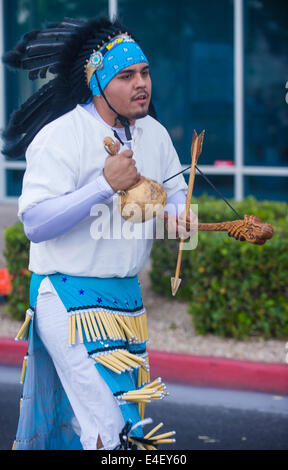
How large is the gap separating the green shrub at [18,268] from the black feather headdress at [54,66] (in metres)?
3.48

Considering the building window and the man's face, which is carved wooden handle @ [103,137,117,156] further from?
the building window

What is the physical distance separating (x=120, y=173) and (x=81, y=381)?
2.67ft

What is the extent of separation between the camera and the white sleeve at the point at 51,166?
319 centimetres

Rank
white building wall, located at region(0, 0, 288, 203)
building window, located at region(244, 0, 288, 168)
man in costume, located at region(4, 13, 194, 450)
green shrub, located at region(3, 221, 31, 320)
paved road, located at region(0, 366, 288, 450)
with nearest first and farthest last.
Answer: man in costume, located at region(4, 13, 194, 450)
paved road, located at region(0, 366, 288, 450)
green shrub, located at region(3, 221, 31, 320)
building window, located at region(244, 0, 288, 168)
white building wall, located at region(0, 0, 288, 203)

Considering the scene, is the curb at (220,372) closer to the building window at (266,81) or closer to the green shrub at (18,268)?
the green shrub at (18,268)

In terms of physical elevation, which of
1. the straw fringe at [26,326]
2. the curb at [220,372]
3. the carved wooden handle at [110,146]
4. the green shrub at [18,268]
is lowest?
the curb at [220,372]

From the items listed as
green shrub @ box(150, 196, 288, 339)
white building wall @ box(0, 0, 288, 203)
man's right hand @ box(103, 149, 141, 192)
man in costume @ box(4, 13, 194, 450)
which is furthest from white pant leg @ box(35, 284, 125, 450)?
white building wall @ box(0, 0, 288, 203)

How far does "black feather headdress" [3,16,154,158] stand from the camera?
3.47m

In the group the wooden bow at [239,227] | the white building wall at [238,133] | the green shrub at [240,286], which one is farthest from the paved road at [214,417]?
the white building wall at [238,133]

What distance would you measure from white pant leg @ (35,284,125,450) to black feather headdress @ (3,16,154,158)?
0.77 meters

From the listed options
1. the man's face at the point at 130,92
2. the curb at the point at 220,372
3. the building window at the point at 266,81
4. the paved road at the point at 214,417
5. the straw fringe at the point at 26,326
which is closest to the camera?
the man's face at the point at 130,92

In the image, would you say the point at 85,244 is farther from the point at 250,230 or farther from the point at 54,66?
the point at 54,66

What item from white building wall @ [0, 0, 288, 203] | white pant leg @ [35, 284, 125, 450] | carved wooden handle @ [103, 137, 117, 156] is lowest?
white pant leg @ [35, 284, 125, 450]

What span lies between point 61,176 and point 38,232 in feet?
0.75
